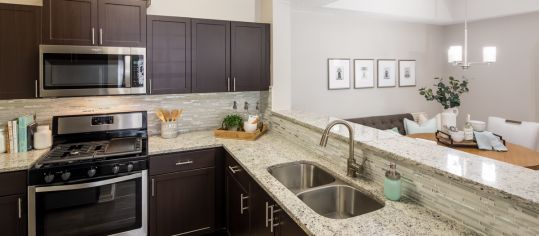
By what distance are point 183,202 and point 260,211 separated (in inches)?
40.5

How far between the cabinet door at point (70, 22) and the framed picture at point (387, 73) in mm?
3948

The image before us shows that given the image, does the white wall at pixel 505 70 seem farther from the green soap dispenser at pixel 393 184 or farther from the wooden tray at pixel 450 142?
the green soap dispenser at pixel 393 184

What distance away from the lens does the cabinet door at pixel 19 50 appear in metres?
2.28

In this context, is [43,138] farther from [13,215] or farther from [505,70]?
[505,70]

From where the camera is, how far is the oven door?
2.16m

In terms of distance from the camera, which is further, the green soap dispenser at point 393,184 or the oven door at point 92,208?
the oven door at point 92,208

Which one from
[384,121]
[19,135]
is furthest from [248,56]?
[384,121]

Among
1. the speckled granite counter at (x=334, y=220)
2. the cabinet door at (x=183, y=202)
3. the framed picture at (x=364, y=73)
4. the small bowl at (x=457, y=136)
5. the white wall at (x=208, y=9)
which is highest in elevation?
the white wall at (x=208, y=9)

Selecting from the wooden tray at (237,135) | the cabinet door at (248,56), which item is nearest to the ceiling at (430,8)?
the cabinet door at (248,56)

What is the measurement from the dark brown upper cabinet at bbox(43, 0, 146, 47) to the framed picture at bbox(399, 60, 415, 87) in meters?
4.06

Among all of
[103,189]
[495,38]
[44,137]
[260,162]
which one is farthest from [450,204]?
[495,38]

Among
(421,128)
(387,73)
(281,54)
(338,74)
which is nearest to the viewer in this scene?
(281,54)

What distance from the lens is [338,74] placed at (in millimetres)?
4555

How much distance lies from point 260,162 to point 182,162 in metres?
0.78
